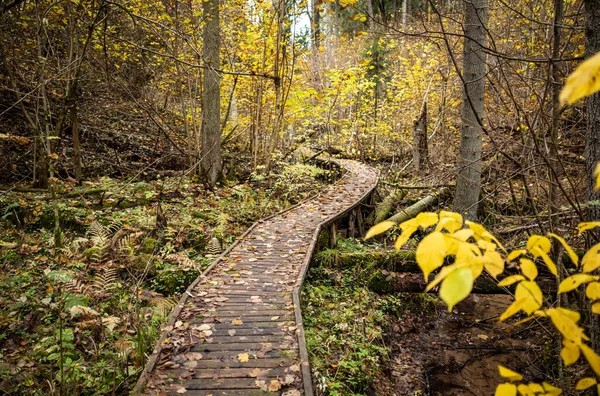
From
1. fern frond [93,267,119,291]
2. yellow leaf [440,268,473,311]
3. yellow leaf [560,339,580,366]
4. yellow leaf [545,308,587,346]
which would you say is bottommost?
fern frond [93,267,119,291]

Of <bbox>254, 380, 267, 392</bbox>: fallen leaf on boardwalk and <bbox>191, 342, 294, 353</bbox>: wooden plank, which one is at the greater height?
<bbox>191, 342, 294, 353</bbox>: wooden plank

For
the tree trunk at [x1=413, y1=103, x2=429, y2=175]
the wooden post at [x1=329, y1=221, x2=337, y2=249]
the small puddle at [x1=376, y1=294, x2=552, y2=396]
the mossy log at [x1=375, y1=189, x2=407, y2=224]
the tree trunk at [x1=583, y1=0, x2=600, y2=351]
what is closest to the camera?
the tree trunk at [x1=583, y1=0, x2=600, y2=351]

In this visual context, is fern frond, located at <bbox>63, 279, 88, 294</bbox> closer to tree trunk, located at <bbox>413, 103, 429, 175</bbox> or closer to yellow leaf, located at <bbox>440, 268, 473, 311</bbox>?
yellow leaf, located at <bbox>440, 268, 473, 311</bbox>

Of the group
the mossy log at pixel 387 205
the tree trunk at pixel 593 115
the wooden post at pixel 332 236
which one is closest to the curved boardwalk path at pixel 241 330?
the wooden post at pixel 332 236

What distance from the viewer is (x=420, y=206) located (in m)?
11.0

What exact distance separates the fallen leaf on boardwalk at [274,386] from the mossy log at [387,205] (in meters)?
8.56

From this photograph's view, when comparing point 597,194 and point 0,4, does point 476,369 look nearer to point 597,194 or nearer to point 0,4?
point 597,194

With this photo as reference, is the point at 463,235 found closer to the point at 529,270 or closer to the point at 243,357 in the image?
the point at 529,270

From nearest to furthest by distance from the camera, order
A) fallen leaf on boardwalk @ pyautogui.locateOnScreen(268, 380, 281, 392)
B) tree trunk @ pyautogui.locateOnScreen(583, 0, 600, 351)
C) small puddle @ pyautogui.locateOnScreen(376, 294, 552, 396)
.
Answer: tree trunk @ pyautogui.locateOnScreen(583, 0, 600, 351)
fallen leaf on boardwalk @ pyautogui.locateOnScreen(268, 380, 281, 392)
small puddle @ pyautogui.locateOnScreen(376, 294, 552, 396)

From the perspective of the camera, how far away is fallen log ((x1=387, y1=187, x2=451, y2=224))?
10595mm

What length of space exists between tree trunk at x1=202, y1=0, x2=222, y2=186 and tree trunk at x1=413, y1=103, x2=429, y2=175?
817 cm

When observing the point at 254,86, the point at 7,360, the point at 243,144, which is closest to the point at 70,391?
the point at 7,360

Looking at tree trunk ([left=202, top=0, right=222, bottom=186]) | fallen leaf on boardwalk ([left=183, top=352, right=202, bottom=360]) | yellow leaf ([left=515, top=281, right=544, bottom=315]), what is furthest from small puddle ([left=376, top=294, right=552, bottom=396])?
tree trunk ([left=202, top=0, right=222, bottom=186])

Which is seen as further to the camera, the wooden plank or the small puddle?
the small puddle
